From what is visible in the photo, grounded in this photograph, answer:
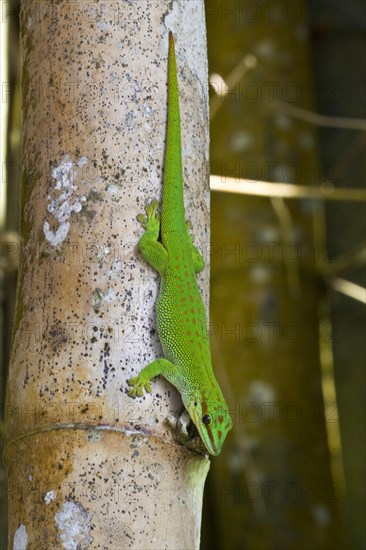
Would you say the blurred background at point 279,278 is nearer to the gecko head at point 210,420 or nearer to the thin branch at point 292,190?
the thin branch at point 292,190

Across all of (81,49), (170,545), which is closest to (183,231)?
(81,49)

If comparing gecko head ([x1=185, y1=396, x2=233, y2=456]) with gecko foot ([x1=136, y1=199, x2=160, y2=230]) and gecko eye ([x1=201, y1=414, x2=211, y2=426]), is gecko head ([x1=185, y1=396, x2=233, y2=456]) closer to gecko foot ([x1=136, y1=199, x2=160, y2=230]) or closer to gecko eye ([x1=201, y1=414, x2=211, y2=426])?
gecko eye ([x1=201, y1=414, x2=211, y2=426])

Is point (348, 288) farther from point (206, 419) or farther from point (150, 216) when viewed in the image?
point (150, 216)

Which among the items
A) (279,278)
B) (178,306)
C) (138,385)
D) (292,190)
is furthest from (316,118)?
(138,385)

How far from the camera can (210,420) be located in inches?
64.1

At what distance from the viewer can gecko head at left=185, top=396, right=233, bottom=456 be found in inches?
54.9

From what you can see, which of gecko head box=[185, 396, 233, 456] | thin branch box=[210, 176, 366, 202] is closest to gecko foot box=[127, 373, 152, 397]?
gecko head box=[185, 396, 233, 456]

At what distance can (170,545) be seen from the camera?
1231 mm

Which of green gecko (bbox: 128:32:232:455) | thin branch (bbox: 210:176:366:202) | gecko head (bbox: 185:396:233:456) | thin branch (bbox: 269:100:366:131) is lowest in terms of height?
gecko head (bbox: 185:396:233:456)

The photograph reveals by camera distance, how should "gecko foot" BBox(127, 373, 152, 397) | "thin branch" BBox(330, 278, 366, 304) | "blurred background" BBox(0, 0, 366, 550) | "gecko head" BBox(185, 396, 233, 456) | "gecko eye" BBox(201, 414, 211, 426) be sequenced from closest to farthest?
"gecko foot" BBox(127, 373, 152, 397) → "gecko head" BBox(185, 396, 233, 456) → "gecko eye" BBox(201, 414, 211, 426) → "blurred background" BBox(0, 0, 366, 550) → "thin branch" BBox(330, 278, 366, 304)

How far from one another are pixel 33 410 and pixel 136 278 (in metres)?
0.28

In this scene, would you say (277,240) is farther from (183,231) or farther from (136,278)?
(136,278)

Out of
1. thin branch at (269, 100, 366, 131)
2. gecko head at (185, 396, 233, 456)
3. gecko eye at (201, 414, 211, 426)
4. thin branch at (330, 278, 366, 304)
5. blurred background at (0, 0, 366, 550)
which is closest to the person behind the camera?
gecko head at (185, 396, 233, 456)

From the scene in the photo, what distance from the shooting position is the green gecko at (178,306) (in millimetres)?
1402
